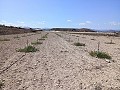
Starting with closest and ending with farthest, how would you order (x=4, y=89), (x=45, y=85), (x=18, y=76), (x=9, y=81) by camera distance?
(x=4, y=89)
(x=45, y=85)
(x=9, y=81)
(x=18, y=76)

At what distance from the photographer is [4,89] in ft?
25.2

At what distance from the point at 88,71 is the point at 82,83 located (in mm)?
2425

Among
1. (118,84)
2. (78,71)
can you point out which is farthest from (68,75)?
(118,84)

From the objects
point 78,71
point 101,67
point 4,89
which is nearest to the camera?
point 4,89

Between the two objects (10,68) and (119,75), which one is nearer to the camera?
(119,75)

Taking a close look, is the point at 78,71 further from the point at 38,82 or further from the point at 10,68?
the point at 10,68

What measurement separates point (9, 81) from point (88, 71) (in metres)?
4.18

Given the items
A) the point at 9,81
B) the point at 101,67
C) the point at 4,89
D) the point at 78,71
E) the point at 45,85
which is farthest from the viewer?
the point at 101,67

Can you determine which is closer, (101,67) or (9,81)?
(9,81)

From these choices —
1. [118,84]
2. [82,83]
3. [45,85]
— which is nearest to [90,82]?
[82,83]

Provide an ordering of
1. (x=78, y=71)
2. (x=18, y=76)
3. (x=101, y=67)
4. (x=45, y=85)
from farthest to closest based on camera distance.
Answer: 1. (x=101, y=67)
2. (x=78, y=71)
3. (x=18, y=76)
4. (x=45, y=85)

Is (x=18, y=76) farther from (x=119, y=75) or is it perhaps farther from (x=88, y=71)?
(x=119, y=75)

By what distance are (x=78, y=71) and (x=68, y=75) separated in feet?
3.58

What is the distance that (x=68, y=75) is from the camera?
9.98 m
